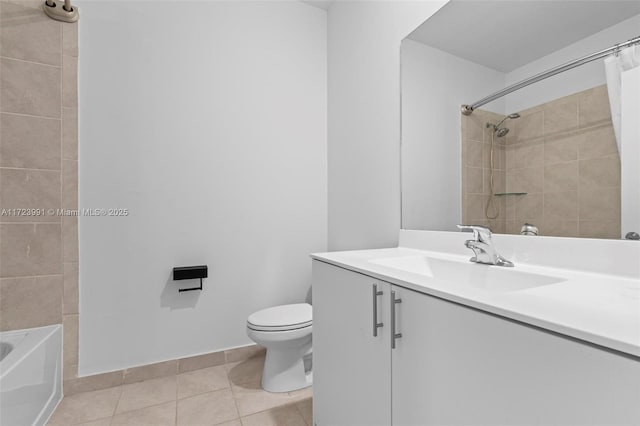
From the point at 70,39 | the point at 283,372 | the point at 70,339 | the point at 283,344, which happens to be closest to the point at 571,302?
the point at 283,344

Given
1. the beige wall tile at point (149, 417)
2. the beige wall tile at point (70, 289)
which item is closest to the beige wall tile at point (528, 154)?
the beige wall tile at point (149, 417)

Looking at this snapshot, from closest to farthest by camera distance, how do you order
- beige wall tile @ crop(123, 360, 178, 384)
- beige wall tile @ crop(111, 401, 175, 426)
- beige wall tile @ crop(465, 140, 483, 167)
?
beige wall tile @ crop(465, 140, 483, 167), beige wall tile @ crop(111, 401, 175, 426), beige wall tile @ crop(123, 360, 178, 384)

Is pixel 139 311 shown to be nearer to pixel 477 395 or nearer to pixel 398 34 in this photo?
pixel 477 395

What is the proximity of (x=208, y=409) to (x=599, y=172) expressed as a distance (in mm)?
1877

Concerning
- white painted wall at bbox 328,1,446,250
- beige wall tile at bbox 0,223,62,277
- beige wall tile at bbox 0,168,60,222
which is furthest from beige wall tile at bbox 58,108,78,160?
white painted wall at bbox 328,1,446,250

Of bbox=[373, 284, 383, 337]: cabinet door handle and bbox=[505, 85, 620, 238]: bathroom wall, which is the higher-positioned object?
bbox=[505, 85, 620, 238]: bathroom wall

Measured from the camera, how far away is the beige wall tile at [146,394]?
1.56m

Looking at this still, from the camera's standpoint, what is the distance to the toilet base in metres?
1.68

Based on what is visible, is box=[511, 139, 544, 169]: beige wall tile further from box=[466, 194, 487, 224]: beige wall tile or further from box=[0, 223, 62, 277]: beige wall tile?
Result: box=[0, 223, 62, 277]: beige wall tile

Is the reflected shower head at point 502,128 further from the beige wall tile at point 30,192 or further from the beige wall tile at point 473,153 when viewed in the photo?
the beige wall tile at point 30,192

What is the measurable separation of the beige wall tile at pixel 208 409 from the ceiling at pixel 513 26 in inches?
77.0

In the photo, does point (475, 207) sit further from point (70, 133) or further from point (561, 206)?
point (70, 133)

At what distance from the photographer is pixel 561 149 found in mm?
971

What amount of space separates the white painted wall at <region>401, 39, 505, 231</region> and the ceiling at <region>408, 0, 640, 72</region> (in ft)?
0.17
